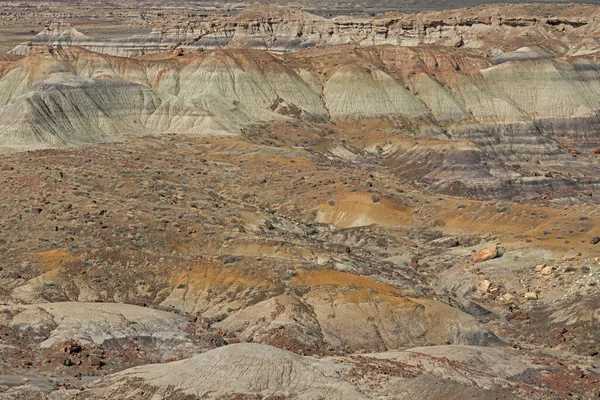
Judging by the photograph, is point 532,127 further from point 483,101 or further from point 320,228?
point 320,228

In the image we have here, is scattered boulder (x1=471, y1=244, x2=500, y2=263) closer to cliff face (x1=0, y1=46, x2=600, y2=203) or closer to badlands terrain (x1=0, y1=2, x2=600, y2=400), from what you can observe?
badlands terrain (x1=0, y1=2, x2=600, y2=400)

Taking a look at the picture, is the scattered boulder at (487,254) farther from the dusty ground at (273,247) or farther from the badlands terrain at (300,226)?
the dusty ground at (273,247)

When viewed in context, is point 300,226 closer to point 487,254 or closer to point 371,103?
point 487,254

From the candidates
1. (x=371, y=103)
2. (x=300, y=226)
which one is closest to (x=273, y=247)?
(x=300, y=226)

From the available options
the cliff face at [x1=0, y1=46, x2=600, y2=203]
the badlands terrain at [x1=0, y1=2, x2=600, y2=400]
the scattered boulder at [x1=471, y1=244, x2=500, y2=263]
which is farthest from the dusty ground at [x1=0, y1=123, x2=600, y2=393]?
the cliff face at [x1=0, y1=46, x2=600, y2=203]

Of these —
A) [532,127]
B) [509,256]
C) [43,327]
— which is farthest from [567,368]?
[532,127]
